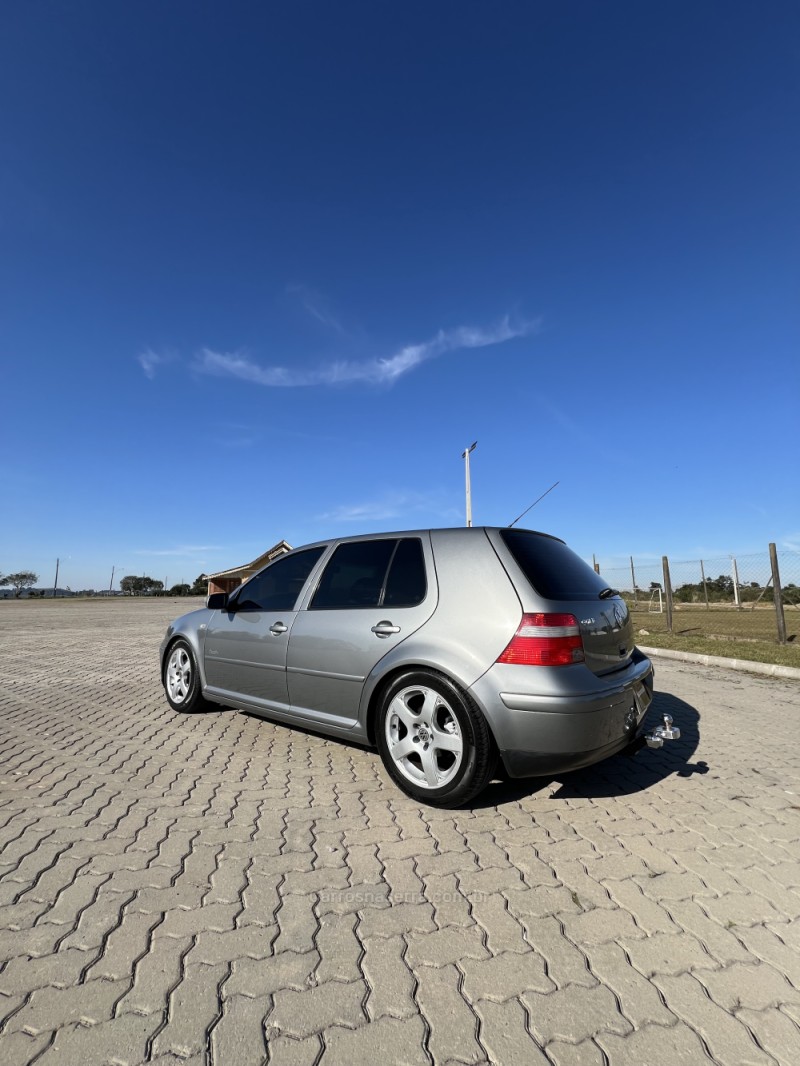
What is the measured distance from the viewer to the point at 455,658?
3.03m

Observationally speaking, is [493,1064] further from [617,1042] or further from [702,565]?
[702,565]

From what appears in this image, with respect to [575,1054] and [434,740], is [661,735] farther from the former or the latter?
[575,1054]

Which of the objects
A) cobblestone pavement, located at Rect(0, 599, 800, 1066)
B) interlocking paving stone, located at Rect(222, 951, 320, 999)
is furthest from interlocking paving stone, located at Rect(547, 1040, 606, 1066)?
interlocking paving stone, located at Rect(222, 951, 320, 999)

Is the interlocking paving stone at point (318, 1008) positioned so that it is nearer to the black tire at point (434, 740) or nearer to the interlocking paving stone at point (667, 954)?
the interlocking paving stone at point (667, 954)

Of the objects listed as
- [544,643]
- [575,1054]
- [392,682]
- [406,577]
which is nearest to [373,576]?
[406,577]

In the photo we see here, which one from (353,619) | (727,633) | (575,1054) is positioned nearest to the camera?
(575,1054)

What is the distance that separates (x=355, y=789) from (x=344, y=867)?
0.94 meters

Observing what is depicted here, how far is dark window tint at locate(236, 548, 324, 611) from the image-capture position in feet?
14.1

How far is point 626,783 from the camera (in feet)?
11.9

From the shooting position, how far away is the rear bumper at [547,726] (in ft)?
9.16

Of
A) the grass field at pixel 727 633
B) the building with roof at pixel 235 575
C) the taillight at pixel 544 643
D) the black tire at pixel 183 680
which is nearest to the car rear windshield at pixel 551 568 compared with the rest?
the taillight at pixel 544 643

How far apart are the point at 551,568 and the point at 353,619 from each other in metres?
1.35

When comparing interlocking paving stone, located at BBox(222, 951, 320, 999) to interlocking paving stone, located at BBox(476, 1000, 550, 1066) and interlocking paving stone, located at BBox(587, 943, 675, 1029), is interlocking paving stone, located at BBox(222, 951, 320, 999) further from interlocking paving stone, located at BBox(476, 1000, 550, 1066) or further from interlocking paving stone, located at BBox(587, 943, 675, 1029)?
interlocking paving stone, located at BBox(587, 943, 675, 1029)

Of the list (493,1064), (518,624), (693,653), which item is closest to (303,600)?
(518,624)
